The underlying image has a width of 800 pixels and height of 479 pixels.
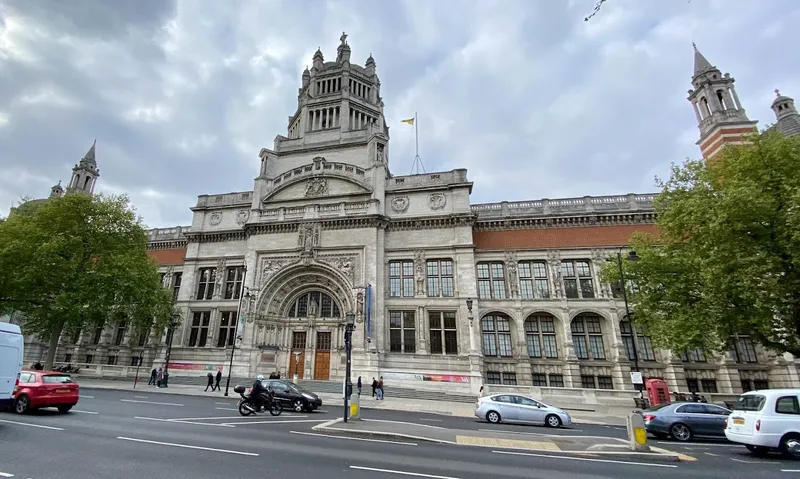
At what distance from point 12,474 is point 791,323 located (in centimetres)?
2598

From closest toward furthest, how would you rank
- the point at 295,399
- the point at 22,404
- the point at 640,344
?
the point at 22,404 < the point at 295,399 < the point at 640,344

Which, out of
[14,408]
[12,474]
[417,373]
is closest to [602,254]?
[417,373]

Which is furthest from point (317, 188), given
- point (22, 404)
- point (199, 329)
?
point (22, 404)

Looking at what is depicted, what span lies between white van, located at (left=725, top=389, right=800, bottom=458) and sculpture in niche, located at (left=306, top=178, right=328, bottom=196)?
31949 millimetres

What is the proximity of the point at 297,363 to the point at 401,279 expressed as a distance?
1184cm

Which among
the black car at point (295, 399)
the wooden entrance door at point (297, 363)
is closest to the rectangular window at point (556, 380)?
the black car at point (295, 399)

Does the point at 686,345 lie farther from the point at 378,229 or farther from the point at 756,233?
the point at 378,229

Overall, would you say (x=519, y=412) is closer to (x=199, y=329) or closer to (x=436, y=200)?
(x=436, y=200)

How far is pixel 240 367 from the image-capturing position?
2975 centimetres

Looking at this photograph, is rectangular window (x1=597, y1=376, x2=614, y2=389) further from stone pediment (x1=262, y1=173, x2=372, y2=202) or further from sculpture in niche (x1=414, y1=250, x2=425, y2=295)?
stone pediment (x1=262, y1=173, x2=372, y2=202)

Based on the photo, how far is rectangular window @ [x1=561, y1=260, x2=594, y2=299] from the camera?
2994cm

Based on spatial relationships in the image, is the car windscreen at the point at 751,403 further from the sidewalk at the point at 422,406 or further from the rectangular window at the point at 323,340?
the rectangular window at the point at 323,340

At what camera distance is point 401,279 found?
1261 inches

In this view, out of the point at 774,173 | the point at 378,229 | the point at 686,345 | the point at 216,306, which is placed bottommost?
the point at 686,345
